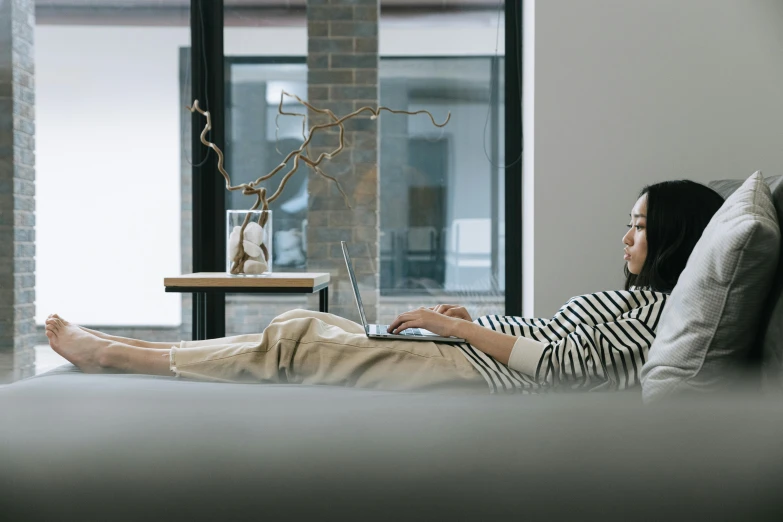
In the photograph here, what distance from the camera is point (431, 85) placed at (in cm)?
319

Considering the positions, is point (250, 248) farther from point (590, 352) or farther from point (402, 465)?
point (402, 465)

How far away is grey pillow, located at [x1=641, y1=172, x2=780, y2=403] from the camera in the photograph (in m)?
1.10

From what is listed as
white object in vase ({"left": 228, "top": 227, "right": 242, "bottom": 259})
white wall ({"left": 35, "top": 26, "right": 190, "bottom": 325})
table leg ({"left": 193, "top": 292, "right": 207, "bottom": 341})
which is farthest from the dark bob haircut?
white wall ({"left": 35, "top": 26, "right": 190, "bottom": 325})

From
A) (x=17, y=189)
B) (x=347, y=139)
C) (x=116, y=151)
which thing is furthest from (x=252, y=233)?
(x=17, y=189)

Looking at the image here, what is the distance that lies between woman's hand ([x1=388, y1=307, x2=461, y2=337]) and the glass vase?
957 mm

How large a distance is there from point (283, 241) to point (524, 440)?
2414 millimetres

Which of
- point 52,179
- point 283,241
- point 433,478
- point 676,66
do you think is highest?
point 676,66

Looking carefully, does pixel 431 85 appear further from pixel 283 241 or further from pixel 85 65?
pixel 85 65

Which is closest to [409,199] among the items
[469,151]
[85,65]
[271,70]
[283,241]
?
[469,151]

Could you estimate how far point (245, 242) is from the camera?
251cm

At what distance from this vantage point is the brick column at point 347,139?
3.21 meters

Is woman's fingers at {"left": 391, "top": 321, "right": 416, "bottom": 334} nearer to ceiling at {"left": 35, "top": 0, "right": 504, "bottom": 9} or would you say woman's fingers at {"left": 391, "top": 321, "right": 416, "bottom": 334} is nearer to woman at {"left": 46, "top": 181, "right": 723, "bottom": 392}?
woman at {"left": 46, "top": 181, "right": 723, "bottom": 392}

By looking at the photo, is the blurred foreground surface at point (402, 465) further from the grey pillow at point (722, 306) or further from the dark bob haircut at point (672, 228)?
the dark bob haircut at point (672, 228)

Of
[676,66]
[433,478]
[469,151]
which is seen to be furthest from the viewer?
→ [469,151]
